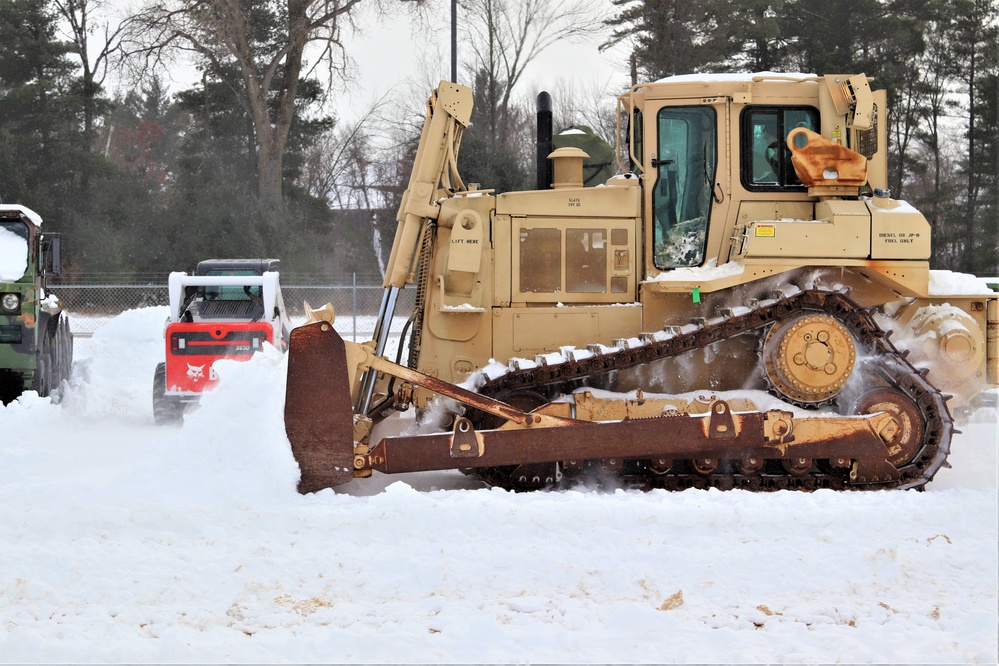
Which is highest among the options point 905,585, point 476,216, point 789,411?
point 476,216

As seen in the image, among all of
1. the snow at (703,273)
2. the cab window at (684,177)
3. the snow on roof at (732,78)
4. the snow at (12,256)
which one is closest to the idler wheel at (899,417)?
the snow at (703,273)

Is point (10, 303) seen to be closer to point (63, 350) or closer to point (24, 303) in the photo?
point (24, 303)

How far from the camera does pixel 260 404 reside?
746 cm

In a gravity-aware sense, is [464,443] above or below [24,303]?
below

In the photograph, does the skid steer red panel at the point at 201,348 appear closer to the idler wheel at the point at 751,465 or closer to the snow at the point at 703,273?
the snow at the point at 703,273

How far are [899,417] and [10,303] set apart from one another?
10207 millimetres

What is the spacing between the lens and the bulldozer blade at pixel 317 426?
23.8ft

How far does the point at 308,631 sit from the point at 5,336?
9.17 m

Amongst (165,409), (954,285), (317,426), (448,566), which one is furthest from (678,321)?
(165,409)

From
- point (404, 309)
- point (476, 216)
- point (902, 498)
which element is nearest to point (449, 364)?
point (476, 216)

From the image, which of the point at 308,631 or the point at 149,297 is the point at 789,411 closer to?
the point at 308,631

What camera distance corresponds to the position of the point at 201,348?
12703 millimetres

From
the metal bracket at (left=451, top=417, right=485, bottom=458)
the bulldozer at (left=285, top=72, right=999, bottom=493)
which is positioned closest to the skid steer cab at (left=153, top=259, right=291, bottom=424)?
the bulldozer at (left=285, top=72, right=999, bottom=493)

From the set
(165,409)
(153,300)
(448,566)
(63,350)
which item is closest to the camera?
(448,566)
